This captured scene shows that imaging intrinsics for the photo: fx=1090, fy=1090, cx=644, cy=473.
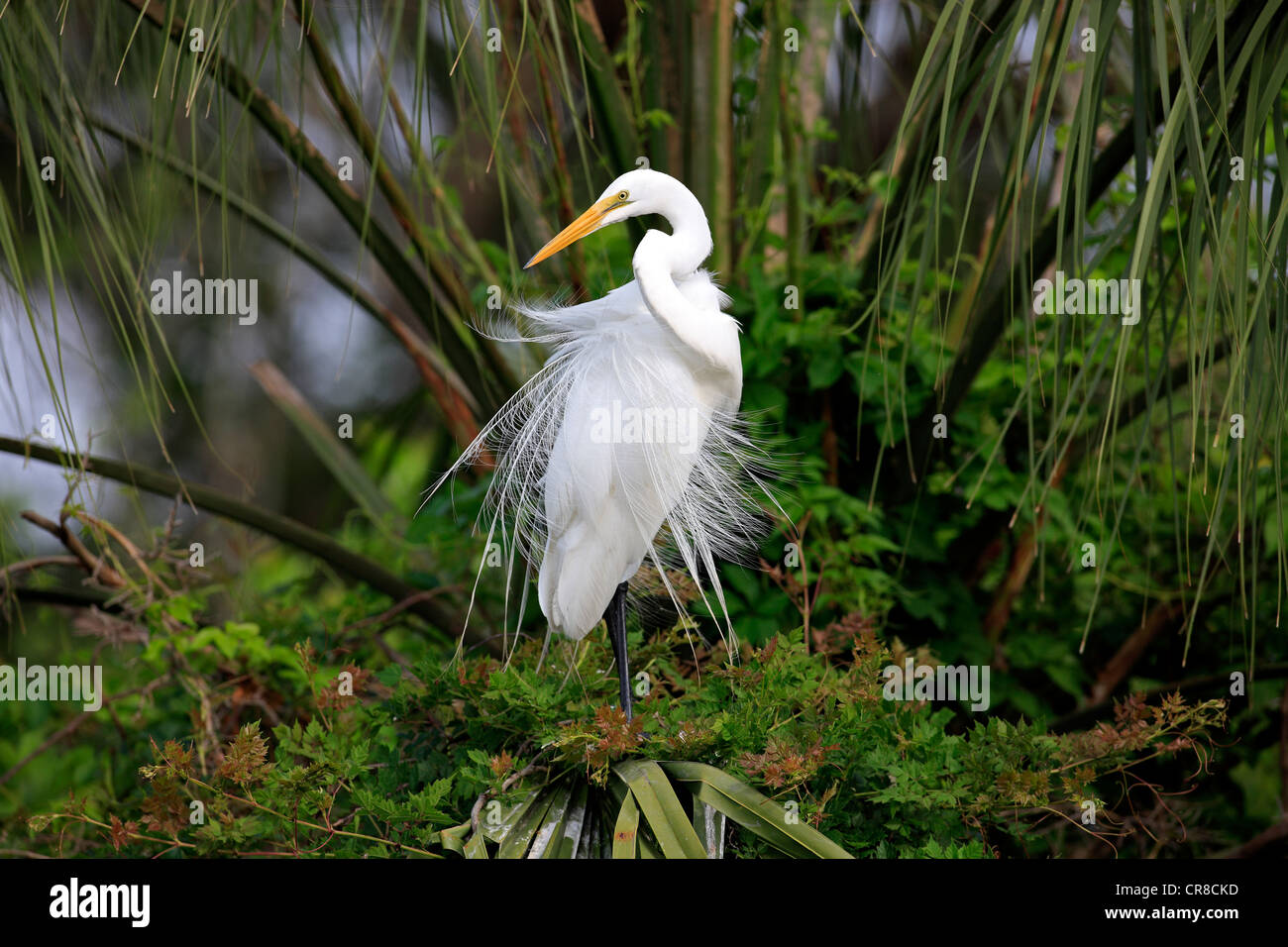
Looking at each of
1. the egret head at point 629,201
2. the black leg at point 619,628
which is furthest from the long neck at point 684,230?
the black leg at point 619,628

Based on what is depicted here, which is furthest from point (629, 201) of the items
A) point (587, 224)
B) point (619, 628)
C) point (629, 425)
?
point (619, 628)

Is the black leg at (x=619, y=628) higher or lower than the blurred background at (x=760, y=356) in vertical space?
lower

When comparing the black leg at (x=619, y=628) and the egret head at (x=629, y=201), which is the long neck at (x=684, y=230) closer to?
the egret head at (x=629, y=201)

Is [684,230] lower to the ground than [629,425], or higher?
higher

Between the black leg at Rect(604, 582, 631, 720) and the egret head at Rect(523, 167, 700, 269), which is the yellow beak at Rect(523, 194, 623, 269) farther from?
the black leg at Rect(604, 582, 631, 720)

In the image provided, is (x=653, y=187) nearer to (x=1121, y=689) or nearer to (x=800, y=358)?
(x=800, y=358)

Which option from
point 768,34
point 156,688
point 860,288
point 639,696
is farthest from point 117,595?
point 768,34

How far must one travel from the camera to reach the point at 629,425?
136 cm

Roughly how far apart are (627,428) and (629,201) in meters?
0.28

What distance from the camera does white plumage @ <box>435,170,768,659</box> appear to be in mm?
1335

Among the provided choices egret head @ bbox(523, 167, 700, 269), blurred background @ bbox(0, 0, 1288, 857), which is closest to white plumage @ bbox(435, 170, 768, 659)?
egret head @ bbox(523, 167, 700, 269)

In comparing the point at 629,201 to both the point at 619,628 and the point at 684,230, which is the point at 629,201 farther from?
the point at 619,628

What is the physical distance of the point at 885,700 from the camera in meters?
1.42

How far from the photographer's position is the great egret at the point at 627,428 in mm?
1335
